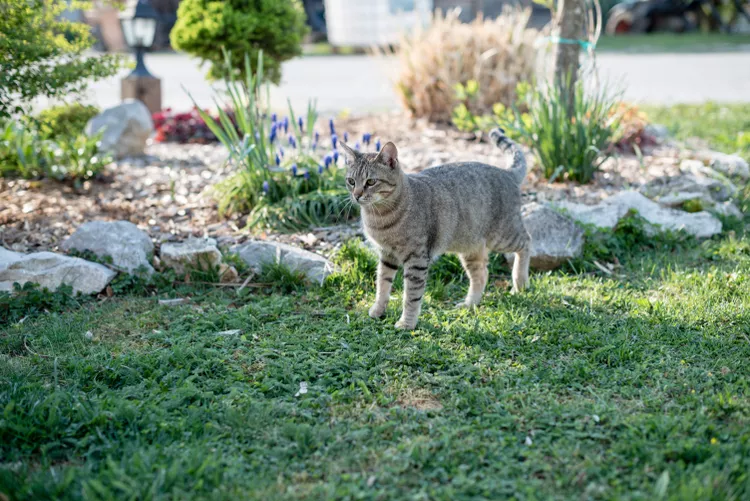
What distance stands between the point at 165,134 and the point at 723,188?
21.5ft

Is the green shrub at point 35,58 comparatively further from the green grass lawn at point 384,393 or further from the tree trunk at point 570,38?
the tree trunk at point 570,38

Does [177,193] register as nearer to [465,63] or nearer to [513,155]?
[513,155]

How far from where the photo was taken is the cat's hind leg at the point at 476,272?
4754mm

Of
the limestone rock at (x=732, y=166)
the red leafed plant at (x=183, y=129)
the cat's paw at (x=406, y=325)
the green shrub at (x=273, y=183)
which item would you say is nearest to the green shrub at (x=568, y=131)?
the limestone rock at (x=732, y=166)

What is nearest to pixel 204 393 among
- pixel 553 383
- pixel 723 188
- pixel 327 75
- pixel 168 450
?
pixel 168 450

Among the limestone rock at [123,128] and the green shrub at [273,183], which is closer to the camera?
the green shrub at [273,183]

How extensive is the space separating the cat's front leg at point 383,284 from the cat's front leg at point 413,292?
197 mm

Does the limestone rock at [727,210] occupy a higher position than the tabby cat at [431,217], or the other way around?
the tabby cat at [431,217]

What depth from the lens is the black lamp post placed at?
9.41 meters

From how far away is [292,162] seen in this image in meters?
6.20

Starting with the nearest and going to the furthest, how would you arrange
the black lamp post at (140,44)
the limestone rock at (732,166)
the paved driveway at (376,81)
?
the limestone rock at (732,166) < the black lamp post at (140,44) < the paved driveway at (376,81)

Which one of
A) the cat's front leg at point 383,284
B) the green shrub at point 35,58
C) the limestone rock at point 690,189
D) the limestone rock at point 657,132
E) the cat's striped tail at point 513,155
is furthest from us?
the limestone rock at point 657,132

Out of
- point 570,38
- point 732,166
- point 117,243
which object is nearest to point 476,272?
point 117,243

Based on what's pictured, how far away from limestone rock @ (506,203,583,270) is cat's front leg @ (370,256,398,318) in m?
1.27
